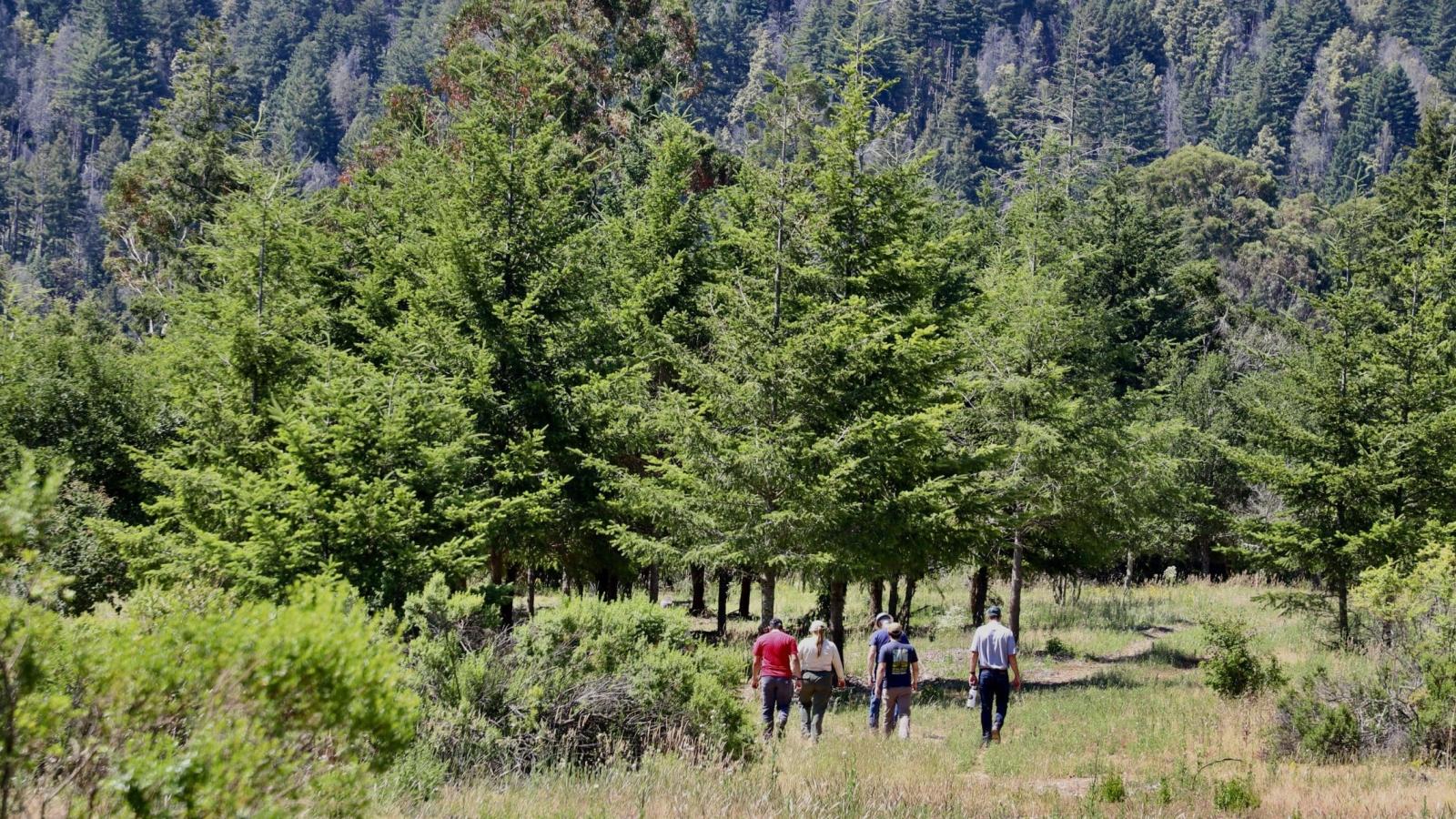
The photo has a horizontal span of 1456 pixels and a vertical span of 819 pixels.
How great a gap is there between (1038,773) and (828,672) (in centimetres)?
263

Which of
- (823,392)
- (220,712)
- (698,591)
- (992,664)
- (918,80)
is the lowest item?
(698,591)

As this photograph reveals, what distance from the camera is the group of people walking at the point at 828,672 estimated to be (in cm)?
1298

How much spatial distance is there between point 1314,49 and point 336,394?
191178mm

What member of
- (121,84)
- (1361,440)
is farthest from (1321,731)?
(121,84)

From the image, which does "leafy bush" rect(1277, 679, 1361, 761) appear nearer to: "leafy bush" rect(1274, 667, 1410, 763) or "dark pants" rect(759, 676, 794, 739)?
"leafy bush" rect(1274, 667, 1410, 763)

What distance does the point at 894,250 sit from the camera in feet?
63.8

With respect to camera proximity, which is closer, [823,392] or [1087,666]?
[823,392]

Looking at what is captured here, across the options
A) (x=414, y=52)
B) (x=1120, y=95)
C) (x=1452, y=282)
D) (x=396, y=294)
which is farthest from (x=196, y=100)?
(x=1120, y=95)

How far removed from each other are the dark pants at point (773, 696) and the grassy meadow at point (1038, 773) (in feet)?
1.23

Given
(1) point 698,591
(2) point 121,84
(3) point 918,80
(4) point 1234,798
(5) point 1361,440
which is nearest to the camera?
(4) point 1234,798

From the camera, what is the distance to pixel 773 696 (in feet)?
42.7

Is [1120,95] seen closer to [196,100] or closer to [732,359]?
[196,100]

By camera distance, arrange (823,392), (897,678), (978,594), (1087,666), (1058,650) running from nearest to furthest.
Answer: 1. (897,678)
2. (823,392)
3. (1087,666)
4. (1058,650)
5. (978,594)

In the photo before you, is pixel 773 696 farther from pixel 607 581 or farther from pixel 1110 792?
pixel 607 581
